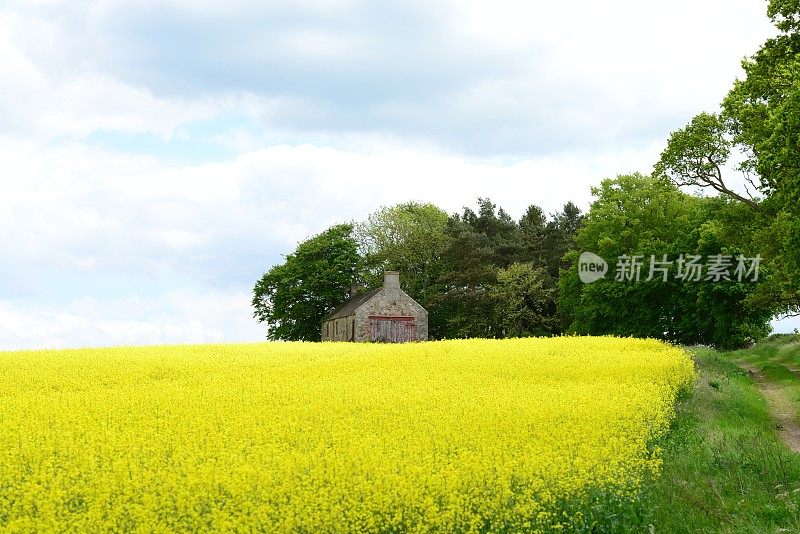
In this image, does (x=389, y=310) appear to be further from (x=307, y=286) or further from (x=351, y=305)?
(x=307, y=286)

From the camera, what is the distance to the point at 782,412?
81.3 ft

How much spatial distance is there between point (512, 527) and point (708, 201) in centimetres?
4952

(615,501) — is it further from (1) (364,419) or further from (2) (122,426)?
(2) (122,426)

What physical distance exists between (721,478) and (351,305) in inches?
1789

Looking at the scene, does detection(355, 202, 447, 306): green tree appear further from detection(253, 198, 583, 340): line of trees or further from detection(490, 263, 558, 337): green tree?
detection(490, 263, 558, 337): green tree

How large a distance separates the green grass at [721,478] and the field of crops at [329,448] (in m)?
0.56

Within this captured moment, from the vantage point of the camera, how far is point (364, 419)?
49.2 ft

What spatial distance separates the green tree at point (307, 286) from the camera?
2608 inches

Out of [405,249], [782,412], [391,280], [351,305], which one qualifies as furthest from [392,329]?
[782,412]

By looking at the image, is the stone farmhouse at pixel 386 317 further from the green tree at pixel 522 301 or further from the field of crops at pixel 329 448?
the field of crops at pixel 329 448

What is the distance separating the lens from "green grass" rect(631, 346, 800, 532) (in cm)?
1205

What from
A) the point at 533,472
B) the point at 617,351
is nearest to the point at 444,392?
the point at 533,472

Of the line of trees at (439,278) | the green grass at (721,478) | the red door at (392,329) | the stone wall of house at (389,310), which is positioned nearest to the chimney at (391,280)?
the stone wall of house at (389,310)
